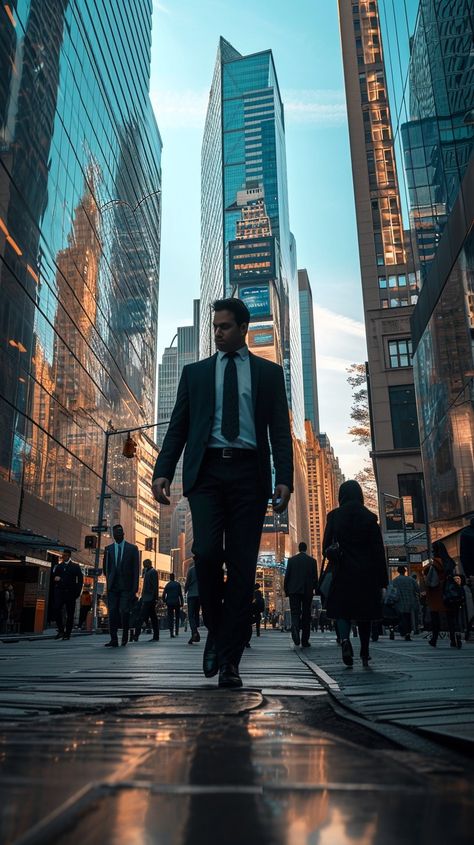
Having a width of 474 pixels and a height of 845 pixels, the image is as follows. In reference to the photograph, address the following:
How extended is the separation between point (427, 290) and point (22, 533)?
623 inches

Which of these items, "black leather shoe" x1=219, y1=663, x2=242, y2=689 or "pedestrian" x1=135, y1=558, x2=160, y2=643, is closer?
"black leather shoe" x1=219, y1=663, x2=242, y2=689

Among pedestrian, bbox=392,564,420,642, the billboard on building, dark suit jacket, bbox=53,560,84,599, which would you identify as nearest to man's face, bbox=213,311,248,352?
dark suit jacket, bbox=53,560,84,599

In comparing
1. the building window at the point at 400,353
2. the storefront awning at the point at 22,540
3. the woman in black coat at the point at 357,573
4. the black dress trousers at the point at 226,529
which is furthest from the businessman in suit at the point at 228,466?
the building window at the point at 400,353

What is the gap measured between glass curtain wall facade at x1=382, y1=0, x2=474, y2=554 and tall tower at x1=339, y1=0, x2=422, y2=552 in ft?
52.5

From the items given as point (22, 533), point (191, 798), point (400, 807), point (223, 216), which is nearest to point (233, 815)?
point (191, 798)

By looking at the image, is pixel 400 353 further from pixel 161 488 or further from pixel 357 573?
pixel 161 488

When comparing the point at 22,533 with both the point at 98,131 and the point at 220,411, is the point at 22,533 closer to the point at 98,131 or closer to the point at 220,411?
the point at 220,411

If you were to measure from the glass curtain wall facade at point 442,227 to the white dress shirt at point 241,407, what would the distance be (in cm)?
1413

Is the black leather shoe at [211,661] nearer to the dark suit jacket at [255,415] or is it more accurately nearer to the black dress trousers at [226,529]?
the black dress trousers at [226,529]

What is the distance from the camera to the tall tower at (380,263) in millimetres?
45594

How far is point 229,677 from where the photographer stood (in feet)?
A: 12.3

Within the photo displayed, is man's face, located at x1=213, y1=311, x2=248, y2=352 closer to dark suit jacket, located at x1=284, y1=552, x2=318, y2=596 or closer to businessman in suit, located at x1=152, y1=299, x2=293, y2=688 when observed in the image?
businessman in suit, located at x1=152, y1=299, x2=293, y2=688

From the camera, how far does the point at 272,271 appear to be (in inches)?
7037

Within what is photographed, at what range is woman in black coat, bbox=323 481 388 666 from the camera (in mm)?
6840
